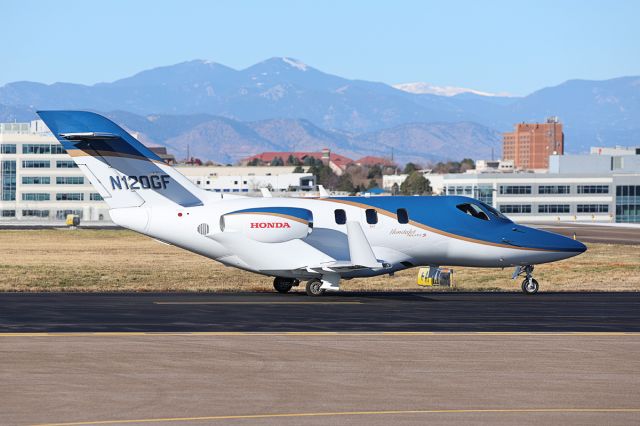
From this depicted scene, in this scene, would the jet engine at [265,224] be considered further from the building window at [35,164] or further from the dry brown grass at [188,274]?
the building window at [35,164]

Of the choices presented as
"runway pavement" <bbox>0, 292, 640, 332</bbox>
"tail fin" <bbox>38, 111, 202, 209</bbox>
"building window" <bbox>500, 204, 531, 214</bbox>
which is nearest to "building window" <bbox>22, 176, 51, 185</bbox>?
"building window" <bbox>500, 204, 531, 214</bbox>

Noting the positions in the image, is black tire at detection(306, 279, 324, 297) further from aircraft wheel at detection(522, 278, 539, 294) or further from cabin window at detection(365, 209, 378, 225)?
aircraft wheel at detection(522, 278, 539, 294)

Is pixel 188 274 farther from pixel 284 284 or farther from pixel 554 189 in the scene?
pixel 554 189

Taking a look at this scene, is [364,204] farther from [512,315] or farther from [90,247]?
[90,247]

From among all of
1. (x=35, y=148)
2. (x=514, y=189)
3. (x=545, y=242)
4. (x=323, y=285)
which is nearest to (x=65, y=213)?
(x=35, y=148)

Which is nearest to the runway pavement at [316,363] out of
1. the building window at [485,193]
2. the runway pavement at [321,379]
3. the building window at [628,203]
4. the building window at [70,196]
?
the runway pavement at [321,379]

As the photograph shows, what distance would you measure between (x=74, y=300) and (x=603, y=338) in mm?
15162

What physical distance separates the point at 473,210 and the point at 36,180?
147 meters

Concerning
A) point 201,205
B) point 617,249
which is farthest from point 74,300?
point 617,249

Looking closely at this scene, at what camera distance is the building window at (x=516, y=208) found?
168 meters

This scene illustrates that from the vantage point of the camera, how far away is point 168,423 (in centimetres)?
1560

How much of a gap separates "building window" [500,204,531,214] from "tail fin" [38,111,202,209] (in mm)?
136938

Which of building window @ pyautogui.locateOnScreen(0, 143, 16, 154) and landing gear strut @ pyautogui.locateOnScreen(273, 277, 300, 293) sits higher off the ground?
building window @ pyautogui.locateOnScreen(0, 143, 16, 154)

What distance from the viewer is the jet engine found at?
33906 millimetres
